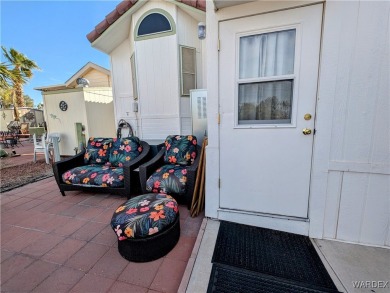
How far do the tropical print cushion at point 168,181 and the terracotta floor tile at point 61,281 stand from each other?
4.03 ft

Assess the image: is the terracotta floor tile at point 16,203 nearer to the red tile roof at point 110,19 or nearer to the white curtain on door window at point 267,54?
the red tile roof at point 110,19

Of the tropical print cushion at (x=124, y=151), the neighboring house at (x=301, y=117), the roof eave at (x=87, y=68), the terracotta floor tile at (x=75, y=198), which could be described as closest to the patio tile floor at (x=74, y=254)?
the terracotta floor tile at (x=75, y=198)

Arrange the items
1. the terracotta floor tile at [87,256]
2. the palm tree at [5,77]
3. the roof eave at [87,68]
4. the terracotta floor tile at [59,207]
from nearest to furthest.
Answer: the terracotta floor tile at [87,256]
the terracotta floor tile at [59,207]
the palm tree at [5,77]
the roof eave at [87,68]

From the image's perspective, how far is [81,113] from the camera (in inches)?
231

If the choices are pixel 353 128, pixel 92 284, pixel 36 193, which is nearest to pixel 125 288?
pixel 92 284

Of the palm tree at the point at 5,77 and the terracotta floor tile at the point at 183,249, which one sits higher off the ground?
the palm tree at the point at 5,77

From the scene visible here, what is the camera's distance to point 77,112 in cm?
592

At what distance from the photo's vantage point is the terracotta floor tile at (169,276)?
1.41 meters

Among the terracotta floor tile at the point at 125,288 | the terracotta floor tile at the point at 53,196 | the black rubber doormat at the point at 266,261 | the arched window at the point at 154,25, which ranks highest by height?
the arched window at the point at 154,25

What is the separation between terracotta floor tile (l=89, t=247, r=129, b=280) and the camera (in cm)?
155

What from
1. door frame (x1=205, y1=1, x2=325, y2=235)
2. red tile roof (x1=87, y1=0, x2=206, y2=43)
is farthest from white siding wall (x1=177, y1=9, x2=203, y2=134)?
door frame (x1=205, y1=1, x2=325, y2=235)

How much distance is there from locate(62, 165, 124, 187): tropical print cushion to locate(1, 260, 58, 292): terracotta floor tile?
1.26 meters

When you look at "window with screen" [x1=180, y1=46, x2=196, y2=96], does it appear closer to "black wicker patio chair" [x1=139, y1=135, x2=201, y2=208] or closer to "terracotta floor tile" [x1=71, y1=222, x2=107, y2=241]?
"black wicker patio chair" [x1=139, y1=135, x2=201, y2=208]

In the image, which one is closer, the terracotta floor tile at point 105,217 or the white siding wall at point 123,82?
the terracotta floor tile at point 105,217
